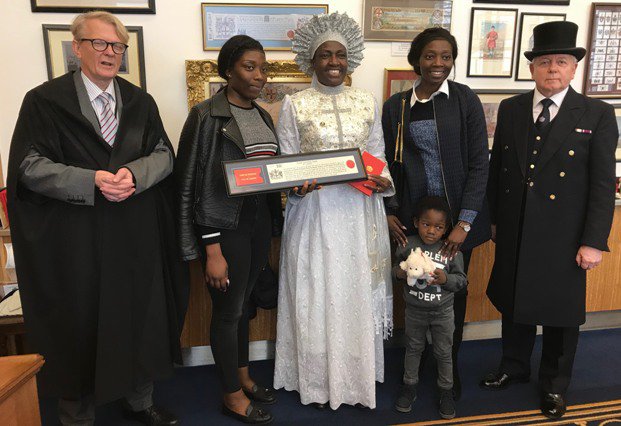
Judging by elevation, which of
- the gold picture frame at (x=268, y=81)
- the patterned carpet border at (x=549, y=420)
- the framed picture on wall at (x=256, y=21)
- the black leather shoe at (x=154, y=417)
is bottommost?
the patterned carpet border at (x=549, y=420)

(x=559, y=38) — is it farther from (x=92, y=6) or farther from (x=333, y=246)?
(x=92, y=6)

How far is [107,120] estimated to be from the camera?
75.9 inches

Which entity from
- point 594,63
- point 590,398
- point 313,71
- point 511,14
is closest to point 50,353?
point 313,71

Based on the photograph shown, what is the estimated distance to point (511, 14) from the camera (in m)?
2.98

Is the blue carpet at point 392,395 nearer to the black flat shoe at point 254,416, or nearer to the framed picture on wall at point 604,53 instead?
the black flat shoe at point 254,416

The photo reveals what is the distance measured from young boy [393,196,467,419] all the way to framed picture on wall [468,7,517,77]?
4.07 feet

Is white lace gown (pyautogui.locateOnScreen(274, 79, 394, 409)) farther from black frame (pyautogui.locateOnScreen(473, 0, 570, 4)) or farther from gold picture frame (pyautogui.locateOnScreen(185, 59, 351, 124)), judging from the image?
black frame (pyautogui.locateOnScreen(473, 0, 570, 4))

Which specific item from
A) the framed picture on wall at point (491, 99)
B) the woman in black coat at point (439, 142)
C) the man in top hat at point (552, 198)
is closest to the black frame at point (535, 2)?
the framed picture on wall at point (491, 99)

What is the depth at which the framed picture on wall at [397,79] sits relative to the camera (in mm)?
2914

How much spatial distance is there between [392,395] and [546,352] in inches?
32.7

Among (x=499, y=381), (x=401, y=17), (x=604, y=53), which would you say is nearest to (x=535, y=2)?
(x=604, y=53)

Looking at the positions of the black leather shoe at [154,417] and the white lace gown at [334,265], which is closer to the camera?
the white lace gown at [334,265]

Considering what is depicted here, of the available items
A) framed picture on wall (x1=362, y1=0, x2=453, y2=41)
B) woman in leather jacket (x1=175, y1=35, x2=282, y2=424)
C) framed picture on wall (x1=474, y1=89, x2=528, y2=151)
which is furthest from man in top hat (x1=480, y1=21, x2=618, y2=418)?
woman in leather jacket (x1=175, y1=35, x2=282, y2=424)

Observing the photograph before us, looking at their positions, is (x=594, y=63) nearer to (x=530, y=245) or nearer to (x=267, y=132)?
(x=530, y=245)
